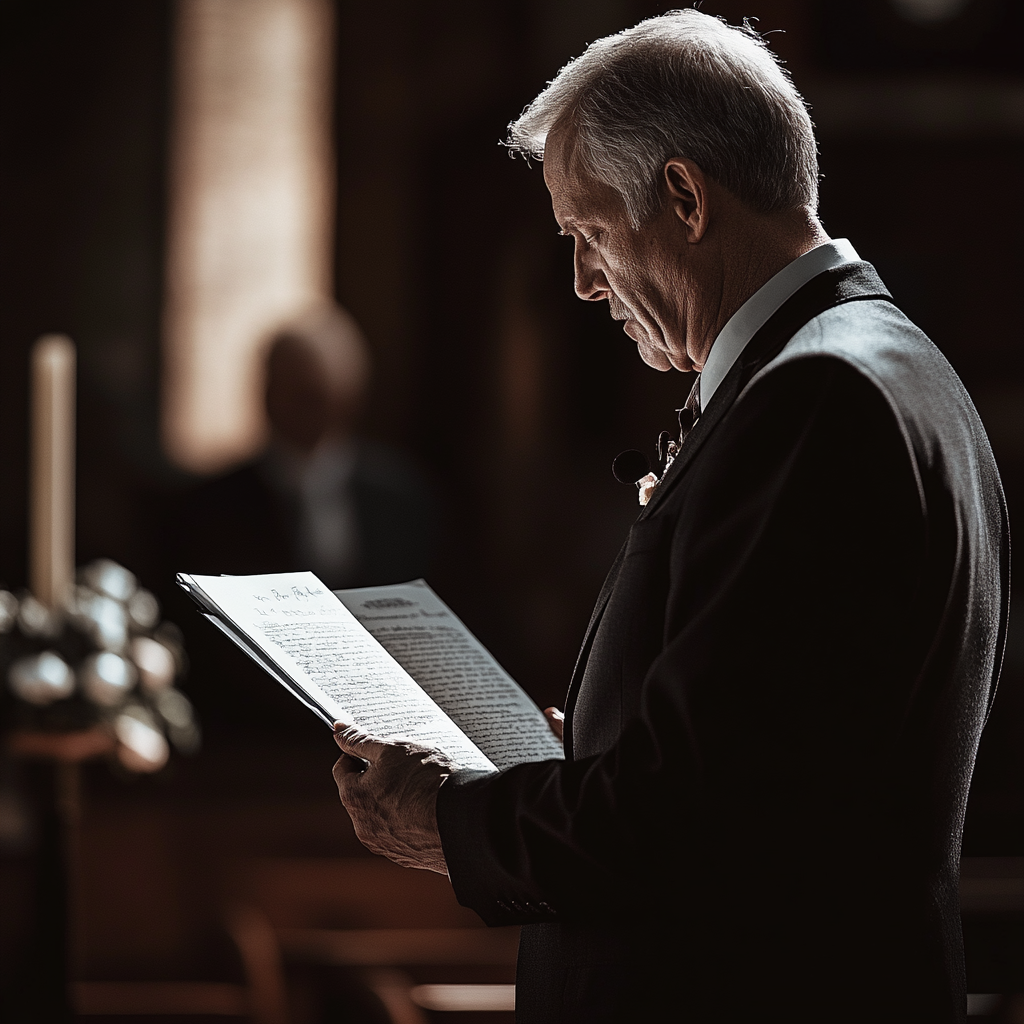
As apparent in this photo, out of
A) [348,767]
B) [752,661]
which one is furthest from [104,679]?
[752,661]

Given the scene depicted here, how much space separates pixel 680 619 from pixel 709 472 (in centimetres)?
14

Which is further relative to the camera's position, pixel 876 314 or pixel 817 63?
pixel 817 63

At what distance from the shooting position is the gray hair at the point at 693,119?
144 cm

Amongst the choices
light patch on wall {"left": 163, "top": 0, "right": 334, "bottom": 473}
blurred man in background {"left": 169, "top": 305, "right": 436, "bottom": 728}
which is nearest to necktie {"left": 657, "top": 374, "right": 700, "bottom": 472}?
blurred man in background {"left": 169, "top": 305, "right": 436, "bottom": 728}

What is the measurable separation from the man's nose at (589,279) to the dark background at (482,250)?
360 cm

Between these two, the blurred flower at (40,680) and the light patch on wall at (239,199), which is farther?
the light patch on wall at (239,199)

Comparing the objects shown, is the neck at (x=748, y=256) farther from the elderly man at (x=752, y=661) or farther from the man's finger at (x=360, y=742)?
the man's finger at (x=360, y=742)

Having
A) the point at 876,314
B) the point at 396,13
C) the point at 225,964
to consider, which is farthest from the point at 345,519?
the point at 876,314

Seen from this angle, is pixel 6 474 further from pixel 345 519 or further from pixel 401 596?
pixel 401 596

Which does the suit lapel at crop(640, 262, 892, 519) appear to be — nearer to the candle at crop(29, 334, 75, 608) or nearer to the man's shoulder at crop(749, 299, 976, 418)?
the man's shoulder at crop(749, 299, 976, 418)

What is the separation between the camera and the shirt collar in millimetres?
1448

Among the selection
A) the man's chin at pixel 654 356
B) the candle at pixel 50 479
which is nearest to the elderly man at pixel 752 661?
the man's chin at pixel 654 356

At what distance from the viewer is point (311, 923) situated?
3.92 meters

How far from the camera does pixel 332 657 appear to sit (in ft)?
5.01
